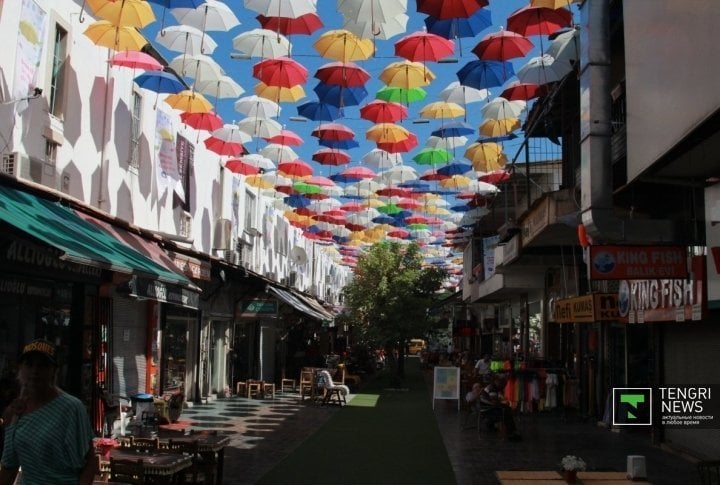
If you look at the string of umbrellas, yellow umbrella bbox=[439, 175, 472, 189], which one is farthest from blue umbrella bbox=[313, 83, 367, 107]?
yellow umbrella bbox=[439, 175, 472, 189]

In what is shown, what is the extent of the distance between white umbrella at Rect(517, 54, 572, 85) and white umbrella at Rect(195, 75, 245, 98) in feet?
20.1

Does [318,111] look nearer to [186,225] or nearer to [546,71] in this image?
[546,71]

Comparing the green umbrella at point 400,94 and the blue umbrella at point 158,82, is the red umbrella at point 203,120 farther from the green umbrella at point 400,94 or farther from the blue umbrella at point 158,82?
the green umbrella at point 400,94

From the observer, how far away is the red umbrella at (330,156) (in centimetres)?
2119

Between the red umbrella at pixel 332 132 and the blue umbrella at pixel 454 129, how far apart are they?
7.43 feet

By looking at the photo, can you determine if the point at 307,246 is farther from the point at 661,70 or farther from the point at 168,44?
the point at 661,70

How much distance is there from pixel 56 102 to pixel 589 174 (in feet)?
29.2

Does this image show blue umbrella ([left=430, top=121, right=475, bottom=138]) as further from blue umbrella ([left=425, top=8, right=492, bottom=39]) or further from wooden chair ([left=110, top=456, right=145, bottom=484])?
wooden chair ([left=110, top=456, right=145, bottom=484])

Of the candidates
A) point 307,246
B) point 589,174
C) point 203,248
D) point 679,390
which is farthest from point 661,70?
point 307,246

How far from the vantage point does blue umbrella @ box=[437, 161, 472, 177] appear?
71.9ft

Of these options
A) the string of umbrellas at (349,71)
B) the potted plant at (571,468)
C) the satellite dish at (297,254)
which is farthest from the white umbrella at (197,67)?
the satellite dish at (297,254)

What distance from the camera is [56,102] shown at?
42.3 feet

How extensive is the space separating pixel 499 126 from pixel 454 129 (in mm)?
1135

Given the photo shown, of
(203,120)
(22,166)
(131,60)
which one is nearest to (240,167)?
(203,120)
